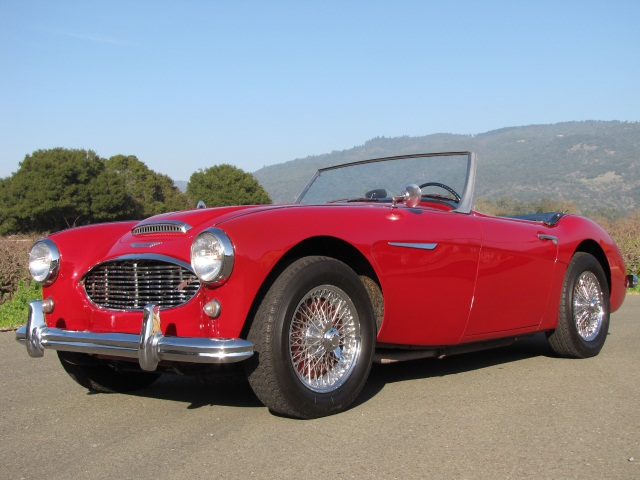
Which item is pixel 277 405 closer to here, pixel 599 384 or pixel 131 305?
pixel 131 305

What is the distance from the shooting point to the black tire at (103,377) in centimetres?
411

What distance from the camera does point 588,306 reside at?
538 cm

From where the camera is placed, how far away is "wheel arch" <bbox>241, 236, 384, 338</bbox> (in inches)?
131

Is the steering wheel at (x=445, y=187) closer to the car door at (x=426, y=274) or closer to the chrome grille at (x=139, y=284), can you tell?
the car door at (x=426, y=274)

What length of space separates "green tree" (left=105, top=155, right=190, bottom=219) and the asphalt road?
199 feet

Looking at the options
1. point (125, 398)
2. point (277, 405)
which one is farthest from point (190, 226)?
point (125, 398)

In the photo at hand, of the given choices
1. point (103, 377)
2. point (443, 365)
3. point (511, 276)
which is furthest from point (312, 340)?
point (443, 365)

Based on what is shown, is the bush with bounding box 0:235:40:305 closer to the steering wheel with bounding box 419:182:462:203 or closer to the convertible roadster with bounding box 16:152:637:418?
the convertible roadster with bounding box 16:152:637:418

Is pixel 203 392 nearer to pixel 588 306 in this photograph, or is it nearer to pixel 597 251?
pixel 588 306

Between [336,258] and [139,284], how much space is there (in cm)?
100

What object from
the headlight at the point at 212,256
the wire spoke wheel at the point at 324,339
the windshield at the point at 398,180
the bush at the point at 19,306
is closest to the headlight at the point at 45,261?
the headlight at the point at 212,256

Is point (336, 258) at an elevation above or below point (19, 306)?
above

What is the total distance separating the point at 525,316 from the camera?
15.6 feet

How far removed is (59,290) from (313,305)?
1.36m
